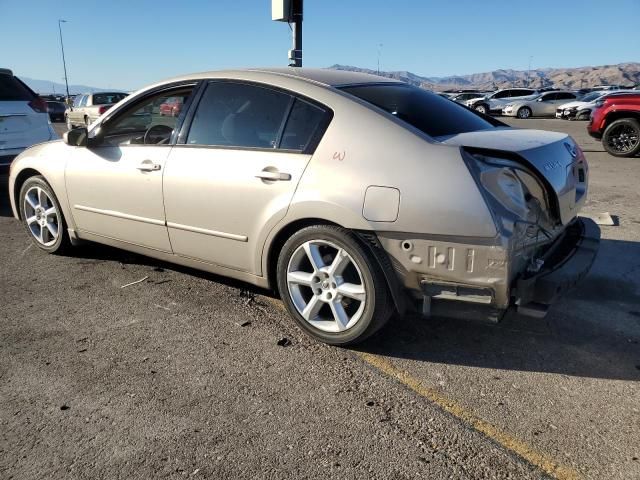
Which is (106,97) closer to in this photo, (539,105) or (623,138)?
(623,138)

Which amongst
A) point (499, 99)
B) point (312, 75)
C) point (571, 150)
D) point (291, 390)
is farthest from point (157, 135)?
point (499, 99)

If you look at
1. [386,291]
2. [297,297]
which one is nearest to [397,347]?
[386,291]

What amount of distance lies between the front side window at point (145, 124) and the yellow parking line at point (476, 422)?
88.3 inches

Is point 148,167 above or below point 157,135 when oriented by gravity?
below

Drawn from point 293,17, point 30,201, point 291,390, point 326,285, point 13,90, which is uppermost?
point 293,17

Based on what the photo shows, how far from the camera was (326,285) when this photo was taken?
10.4ft

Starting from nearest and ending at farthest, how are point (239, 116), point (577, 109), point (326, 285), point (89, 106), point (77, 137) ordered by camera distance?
point (326, 285)
point (239, 116)
point (77, 137)
point (89, 106)
point (577, 109)

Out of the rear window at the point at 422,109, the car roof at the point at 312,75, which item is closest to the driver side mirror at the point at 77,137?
the car roof at the point at 312,75

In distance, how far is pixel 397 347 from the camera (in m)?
3.25

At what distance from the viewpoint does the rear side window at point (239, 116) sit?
3.40m

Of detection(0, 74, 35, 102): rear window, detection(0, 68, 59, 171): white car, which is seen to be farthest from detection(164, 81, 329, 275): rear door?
detection(0, 74, 35, 102): rear window

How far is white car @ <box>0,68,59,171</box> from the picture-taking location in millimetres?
7121

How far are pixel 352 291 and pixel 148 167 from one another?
182 centimetres

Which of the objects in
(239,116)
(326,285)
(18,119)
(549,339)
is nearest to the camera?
(326,285)
